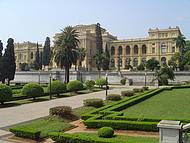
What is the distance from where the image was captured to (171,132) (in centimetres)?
998

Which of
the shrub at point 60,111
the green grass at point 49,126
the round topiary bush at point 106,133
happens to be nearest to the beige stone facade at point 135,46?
the shrub at point 60,111

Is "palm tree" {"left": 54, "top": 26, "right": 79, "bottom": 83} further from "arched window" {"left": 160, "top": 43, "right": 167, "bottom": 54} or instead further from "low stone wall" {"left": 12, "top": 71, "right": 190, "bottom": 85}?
"arched window" {"left": 160, "top": 43, "right": 167, "bottom": 54}

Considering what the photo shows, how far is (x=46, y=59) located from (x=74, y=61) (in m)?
39.8

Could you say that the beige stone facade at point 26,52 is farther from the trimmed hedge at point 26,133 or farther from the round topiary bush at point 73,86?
the trimmed hedge at point 26,133

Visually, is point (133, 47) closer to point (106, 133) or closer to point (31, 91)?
point (31, 91)

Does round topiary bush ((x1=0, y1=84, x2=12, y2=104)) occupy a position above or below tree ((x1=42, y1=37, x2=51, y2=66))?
below

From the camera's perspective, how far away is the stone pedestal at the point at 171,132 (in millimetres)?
9820

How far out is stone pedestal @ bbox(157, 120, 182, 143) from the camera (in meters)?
9.82

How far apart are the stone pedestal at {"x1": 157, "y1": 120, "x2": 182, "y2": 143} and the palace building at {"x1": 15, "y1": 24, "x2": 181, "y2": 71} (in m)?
85.0

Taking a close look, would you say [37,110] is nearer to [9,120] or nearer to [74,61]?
[9,120]

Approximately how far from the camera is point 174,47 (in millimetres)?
98500

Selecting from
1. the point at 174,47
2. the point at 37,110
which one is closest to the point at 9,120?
the point at 37,110

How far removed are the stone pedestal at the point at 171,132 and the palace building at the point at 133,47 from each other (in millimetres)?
84982

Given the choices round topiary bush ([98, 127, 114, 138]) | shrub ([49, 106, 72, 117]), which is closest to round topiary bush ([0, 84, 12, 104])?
shrub ([49, 106, 72, 117])
